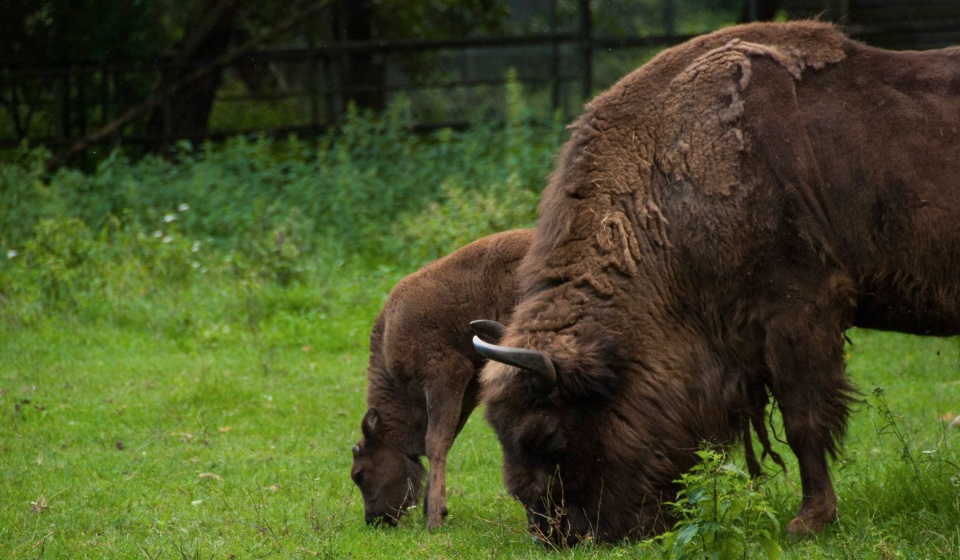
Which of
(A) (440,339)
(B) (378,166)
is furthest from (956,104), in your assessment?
(B) (378,166)

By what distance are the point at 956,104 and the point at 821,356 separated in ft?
4.49

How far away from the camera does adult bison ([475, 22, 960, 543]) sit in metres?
5.21

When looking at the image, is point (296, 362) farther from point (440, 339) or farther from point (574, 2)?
point (574, 2)

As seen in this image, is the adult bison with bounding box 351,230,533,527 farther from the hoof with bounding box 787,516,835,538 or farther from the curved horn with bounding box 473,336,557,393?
the hoof with bounding box 787,516,835,538

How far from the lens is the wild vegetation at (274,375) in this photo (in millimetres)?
5496

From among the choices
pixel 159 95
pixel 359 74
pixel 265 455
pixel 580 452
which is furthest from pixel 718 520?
pixel 159 95

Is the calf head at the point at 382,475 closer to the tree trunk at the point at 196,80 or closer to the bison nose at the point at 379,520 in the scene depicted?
the bison nose at the point at 379,520

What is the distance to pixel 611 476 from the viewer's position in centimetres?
521

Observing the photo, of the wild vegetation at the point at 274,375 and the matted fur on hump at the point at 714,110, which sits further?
the wild vegetation at the point at 274,375

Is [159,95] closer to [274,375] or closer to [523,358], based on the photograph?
[274,375]

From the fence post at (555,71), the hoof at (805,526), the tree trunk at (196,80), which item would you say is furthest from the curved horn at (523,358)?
the tree trunk at (196,80)

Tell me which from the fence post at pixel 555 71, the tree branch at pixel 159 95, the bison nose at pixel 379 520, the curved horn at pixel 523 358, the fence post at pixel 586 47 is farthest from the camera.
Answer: the tree branch at pixel 159 95

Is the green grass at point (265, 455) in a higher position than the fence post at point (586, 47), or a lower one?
lower

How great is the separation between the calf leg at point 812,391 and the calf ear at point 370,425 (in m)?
2.37
